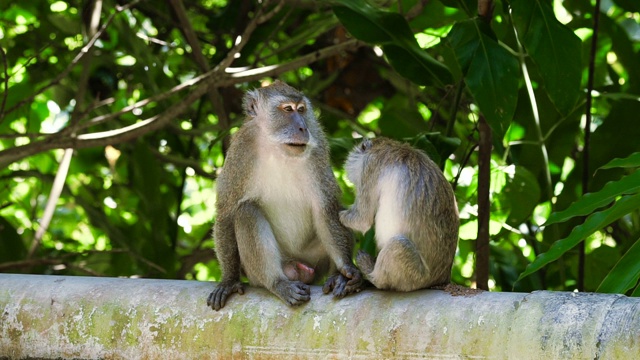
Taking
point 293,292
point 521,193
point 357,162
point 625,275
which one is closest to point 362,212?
point 357,162

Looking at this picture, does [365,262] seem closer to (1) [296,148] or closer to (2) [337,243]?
(2) [337,243]

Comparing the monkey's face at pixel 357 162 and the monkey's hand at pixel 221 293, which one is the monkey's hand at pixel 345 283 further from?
the monkey's face at pixel 357 162

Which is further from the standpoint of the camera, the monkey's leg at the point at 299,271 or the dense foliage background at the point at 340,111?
the dense foliage background at the point at 340,111

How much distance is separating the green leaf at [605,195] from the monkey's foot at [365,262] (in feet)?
3.58

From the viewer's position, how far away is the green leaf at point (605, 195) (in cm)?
353

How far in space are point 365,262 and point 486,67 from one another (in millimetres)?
1528

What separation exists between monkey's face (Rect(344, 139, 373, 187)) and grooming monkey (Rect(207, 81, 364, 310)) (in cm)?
16

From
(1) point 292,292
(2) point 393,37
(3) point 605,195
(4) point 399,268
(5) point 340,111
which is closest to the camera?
(3) point 605,195

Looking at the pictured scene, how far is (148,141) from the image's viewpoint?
862 cm

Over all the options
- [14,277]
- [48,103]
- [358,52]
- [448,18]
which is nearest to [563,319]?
[14,277]

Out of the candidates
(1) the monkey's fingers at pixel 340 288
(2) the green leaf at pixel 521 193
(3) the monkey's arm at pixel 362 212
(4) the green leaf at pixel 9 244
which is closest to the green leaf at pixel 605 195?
(1) the monkey's fingers at pixel 340 288

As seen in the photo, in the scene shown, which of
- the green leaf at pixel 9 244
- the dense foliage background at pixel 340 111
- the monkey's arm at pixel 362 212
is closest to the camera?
the monkey's arm at pixel 362 212

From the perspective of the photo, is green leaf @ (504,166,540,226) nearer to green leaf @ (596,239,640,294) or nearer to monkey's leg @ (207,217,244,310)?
monkey's leg @ (207,217,244,310)

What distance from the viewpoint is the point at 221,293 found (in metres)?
4.15
